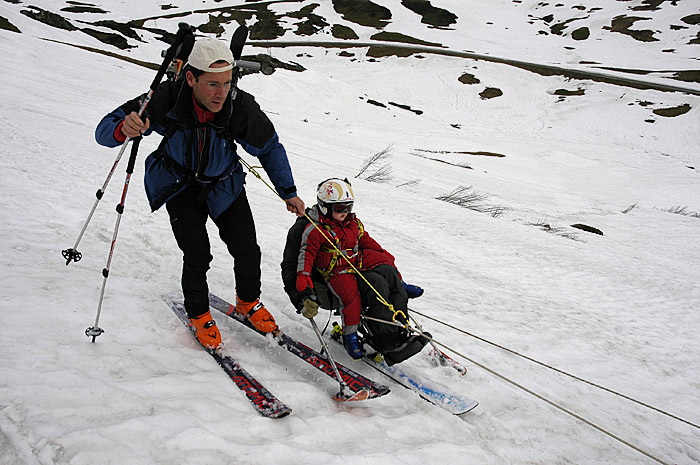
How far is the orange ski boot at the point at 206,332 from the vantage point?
3445mm

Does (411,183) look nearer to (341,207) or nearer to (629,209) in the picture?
(629,209)

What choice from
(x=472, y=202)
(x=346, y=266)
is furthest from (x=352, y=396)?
(x=472, y=202)

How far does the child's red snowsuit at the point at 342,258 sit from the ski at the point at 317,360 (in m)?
0.34

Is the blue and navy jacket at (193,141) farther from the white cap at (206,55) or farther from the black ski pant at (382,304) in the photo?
the black ski pant at (382,304)

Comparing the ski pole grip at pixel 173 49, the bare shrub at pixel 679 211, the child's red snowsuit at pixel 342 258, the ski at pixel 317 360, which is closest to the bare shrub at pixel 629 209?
the bare shrub at pixel 679 211

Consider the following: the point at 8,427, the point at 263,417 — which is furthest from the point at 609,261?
the point at 8,427

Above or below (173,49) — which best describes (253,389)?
below

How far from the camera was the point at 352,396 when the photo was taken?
3127 millimetres

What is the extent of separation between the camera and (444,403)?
3.35 metres

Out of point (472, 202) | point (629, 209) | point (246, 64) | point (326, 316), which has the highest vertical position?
point (246, 64)

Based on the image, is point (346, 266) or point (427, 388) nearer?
point (427, 388)

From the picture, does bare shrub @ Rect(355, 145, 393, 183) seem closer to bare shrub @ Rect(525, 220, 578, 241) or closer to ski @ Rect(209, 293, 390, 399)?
bare shrub @ Rect(525, 220, 578, 241)

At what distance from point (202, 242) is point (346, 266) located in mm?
1258

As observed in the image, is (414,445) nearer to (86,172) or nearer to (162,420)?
(162,420)
